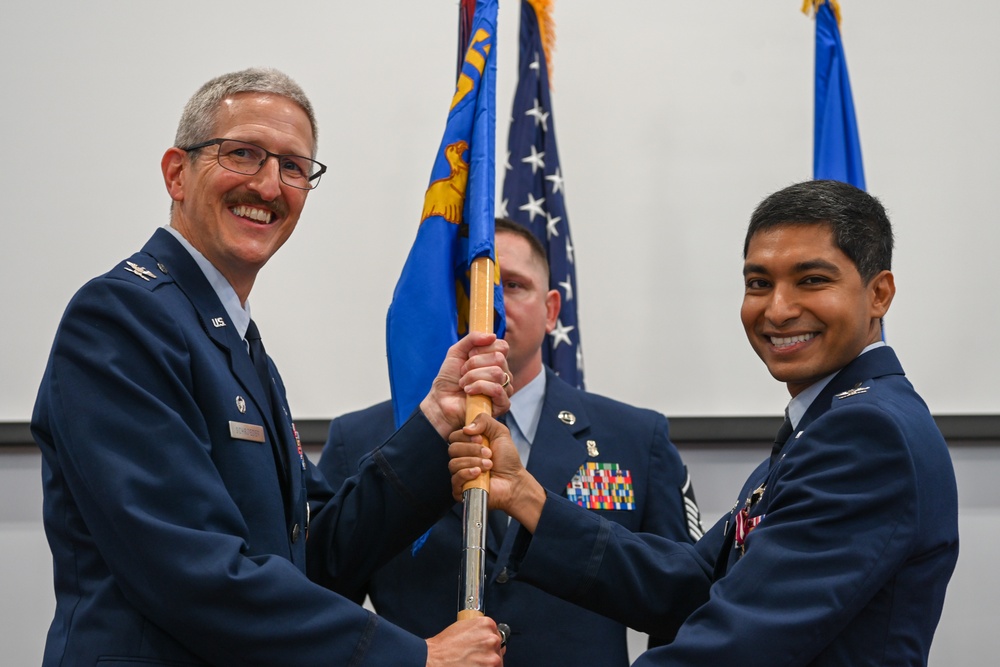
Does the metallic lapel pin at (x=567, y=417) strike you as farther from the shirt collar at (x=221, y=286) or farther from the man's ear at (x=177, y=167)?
the man's ear at (x=177, y=167)

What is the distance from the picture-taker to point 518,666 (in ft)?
9.19

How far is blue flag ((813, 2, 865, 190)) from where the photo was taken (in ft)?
13.3

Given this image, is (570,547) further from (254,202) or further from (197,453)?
(254,202)

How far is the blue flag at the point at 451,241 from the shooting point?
2.65m

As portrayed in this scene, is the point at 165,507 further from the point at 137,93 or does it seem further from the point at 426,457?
the point at 137,93

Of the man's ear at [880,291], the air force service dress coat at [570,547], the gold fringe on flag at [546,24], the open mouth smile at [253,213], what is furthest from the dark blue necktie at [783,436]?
the gold fringe on flag at [546,24]

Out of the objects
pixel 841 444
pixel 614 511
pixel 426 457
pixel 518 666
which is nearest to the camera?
pixel 841 444

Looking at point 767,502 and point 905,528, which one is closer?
point 905,528

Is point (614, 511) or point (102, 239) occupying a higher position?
point (102, 239)

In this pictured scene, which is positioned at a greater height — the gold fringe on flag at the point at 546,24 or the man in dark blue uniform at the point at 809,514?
the gold fringe on flag at the point at 546,24

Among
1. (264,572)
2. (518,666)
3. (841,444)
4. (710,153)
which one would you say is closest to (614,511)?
(518,666)

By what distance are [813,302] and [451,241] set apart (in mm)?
894

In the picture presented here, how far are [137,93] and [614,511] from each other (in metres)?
2.80

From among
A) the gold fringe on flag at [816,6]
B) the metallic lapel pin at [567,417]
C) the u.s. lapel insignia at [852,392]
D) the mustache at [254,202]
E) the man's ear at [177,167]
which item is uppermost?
the gold fringe on flag at [816,6]
